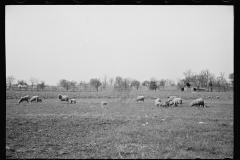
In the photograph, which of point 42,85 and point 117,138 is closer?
point 117,138

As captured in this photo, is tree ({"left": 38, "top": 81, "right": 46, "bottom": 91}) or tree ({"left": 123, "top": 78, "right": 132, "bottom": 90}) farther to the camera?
tree ({"left": 38, "top": 81, "right": 46, "bottom": 91})

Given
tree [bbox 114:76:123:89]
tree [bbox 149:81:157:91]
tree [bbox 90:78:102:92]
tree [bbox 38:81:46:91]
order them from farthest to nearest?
tree [bbox 149:81:157:91] → tree [bbox 90:78:102:92] → tree [bbox 38:81:46:91] → tree [bbox 114:76:123:89]

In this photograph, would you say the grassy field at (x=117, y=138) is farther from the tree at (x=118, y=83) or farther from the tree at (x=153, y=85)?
the tree at (x=153, y=85)

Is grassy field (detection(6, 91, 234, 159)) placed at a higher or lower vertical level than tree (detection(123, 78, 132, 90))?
lower

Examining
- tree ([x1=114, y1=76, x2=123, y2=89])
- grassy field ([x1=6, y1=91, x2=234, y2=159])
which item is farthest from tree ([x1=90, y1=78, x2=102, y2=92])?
grassy field ([x1=6, y1=91, x2=234, y2=159])

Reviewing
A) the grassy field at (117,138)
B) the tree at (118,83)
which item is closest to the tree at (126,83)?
the tree at (118,83)

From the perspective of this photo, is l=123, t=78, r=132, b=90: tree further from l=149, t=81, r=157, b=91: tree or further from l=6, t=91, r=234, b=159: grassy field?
l=149, t=81, r=157, b=91: tree

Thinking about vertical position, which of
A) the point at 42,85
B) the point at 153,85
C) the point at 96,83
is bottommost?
the point at 153,85

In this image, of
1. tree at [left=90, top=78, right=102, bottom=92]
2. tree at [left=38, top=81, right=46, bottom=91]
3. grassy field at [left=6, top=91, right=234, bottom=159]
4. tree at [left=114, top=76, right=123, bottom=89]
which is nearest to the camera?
grassy field at [left=6, top=91, right=234, bottom=159]

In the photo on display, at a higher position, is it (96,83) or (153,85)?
(96,83)

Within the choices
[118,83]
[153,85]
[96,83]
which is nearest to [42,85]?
[96,83]

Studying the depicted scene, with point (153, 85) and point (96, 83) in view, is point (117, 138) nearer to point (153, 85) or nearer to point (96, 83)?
point (96, 83)

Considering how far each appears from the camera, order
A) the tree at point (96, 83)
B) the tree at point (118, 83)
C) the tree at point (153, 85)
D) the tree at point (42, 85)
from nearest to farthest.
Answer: the tree at point (118, 83) < the tree at point (42, 85) < the tree at point (96, 83) < the tree at point (153, 85)

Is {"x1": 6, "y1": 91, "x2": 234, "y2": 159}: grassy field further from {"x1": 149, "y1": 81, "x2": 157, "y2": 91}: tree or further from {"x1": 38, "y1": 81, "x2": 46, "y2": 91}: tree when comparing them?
{"x1": 149, "y1": 81, "x2": 157, "y2": 91}: tree
